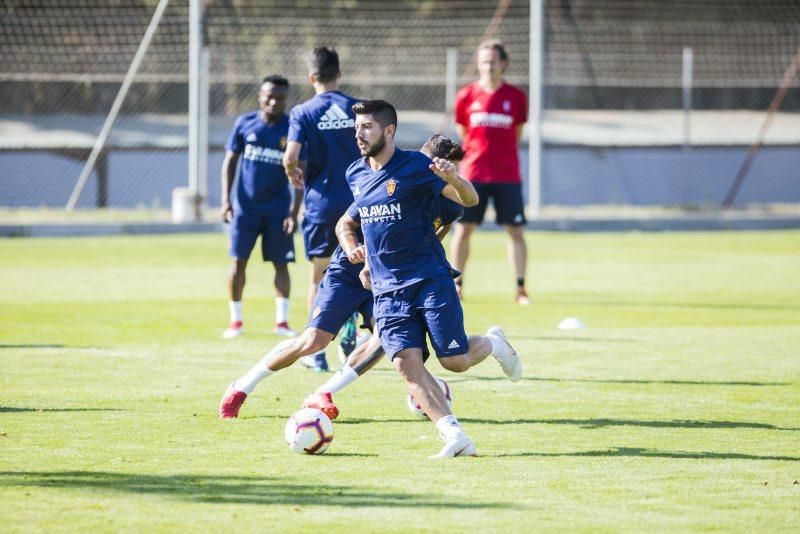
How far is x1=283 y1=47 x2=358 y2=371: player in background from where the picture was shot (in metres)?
10.1

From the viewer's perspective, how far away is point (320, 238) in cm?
1023

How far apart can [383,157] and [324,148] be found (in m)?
3.03

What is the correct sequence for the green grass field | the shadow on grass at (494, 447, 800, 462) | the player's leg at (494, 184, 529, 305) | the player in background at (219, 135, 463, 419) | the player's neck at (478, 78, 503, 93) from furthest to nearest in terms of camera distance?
the player's neck at (478, 78, 503, 93), the player's leg at (494, 184, 529, 305), the player in background at (219, 135, 463, 419), the shadow on grass at (494, 447, 800, 462), the green grass field

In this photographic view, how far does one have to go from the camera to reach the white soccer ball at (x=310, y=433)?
7.04 m

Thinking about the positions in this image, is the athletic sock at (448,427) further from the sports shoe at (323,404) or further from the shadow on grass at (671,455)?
the sports shoe at (323,404)

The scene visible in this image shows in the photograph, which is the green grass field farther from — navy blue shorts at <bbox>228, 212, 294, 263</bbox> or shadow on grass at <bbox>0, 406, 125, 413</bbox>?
navy blue shorts at <bbox>228, 212, 294, 263</bbox>

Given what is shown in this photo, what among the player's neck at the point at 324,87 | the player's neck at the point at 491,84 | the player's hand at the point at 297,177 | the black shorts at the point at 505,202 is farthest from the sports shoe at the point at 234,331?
the player's neck at the point at 491,84

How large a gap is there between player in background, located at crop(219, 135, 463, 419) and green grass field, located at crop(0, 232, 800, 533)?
218 millimetres

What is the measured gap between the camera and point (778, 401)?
8.81 metres

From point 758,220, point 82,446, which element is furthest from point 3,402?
point 758,220

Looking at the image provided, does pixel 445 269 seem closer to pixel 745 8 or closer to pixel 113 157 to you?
pixel 113 157

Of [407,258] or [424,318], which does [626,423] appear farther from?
[407,258]

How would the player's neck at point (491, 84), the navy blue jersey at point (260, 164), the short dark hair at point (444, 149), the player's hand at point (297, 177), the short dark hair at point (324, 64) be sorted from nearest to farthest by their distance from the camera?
1. the short dark hair at point (444, 149)
2. the short dark hair at point (324, 64)
3. the player's hand at point (297, 177)
4. the navy blue jersey at point (260, 164)
5. the player's neck at point (491, 84)

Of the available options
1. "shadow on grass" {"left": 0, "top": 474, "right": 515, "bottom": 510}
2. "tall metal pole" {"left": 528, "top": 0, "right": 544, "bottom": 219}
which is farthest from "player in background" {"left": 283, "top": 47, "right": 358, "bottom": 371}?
"tall metal pole" {"left": 528, "top": 0, "right": 544, "bottom": 219}
